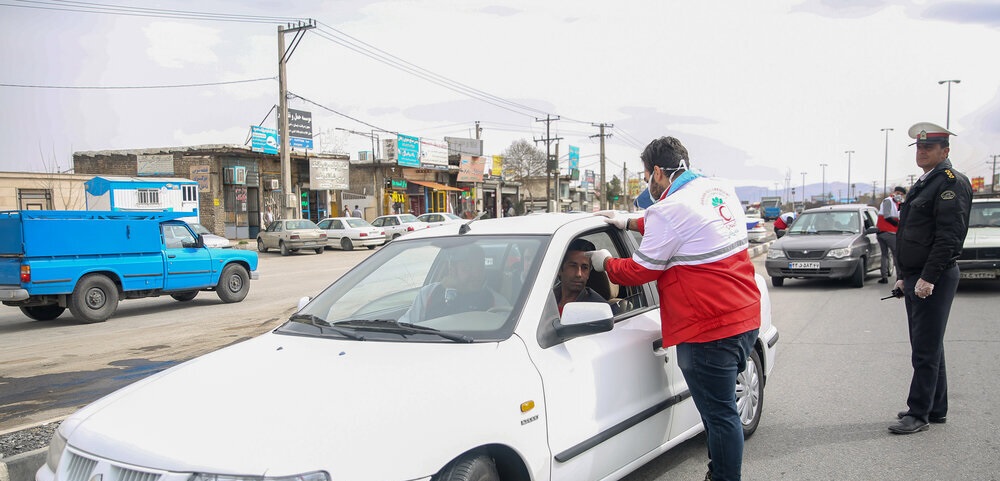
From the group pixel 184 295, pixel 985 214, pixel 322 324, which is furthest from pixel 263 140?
pixel 322 324

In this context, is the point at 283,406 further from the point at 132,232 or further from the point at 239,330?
the point at 132,232

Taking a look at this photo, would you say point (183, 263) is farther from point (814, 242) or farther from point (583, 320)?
point (814, 242)

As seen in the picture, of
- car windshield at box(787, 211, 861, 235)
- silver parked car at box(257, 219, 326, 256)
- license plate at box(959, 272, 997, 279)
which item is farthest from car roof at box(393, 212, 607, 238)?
silver parked car at box(257, 219, 326, 256)

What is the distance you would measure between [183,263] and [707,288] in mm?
11169

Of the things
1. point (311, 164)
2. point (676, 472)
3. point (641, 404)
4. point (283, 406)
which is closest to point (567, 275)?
point (641, 404)

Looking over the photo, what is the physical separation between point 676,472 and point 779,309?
24.4 feet

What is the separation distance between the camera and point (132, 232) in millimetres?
11273

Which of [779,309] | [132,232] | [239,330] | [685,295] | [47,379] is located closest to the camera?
[685,295]

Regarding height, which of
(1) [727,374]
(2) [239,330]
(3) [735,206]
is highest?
(3) [735,206]

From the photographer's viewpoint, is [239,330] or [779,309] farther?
[779,309]

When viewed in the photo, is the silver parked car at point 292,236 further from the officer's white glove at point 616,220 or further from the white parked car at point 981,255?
the officer's white glove at point 616,220

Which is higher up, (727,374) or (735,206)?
(735,206)

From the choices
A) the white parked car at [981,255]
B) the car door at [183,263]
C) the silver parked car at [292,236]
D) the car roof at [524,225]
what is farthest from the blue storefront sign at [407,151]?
the car roof at [524,225]

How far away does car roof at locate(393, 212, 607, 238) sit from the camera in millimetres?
3576
